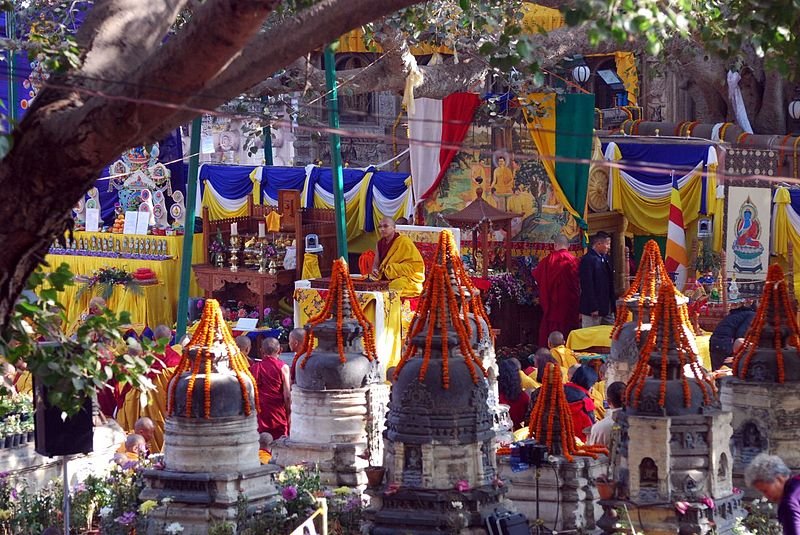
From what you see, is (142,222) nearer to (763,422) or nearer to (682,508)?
(763,422)

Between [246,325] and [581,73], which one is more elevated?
[581,73]

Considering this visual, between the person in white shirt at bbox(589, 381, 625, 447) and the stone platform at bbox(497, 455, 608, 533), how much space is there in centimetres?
34

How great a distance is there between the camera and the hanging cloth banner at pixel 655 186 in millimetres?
18125

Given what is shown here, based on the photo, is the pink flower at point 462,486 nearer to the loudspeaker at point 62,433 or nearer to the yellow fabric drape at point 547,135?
the loudspeaker at point 62,433

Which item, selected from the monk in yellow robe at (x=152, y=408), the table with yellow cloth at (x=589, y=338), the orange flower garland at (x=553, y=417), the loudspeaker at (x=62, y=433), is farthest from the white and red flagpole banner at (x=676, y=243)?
the loudspeaker at (x=62, y=433)

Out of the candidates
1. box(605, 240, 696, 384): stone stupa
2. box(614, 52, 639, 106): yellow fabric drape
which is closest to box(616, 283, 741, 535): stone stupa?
box(605, 240, 696, 384): stone stupa

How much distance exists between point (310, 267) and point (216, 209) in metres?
3.93

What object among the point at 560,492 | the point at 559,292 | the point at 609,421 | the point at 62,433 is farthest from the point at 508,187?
the point at 62,433

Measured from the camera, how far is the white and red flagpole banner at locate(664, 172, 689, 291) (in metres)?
18.0

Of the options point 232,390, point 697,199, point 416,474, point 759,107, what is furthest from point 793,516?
point 759,107

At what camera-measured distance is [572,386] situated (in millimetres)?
11648

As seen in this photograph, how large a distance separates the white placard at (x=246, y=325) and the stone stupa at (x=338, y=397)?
668 centimetres

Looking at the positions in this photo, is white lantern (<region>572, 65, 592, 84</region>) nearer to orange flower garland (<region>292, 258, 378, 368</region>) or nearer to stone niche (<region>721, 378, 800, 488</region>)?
orange flower garland (<region>292, 258, 378, 368</region>)

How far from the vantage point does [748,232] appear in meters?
17.0
